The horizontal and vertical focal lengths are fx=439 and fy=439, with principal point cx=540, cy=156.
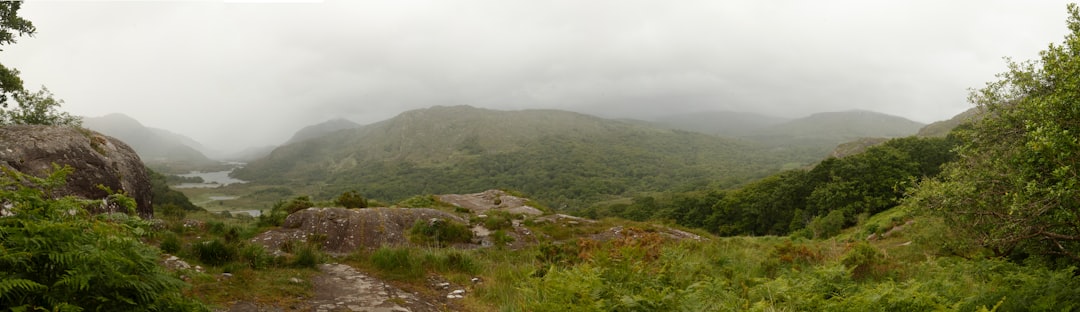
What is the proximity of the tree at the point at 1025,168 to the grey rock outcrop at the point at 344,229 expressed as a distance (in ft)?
55.8

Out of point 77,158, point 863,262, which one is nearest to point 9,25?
point 77,158

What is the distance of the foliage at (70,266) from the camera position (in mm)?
4359

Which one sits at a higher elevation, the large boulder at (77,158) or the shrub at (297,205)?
the large boulder at (77,158)

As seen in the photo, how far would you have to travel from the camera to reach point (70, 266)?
14.9 feet

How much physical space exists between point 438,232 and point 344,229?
3706 mm

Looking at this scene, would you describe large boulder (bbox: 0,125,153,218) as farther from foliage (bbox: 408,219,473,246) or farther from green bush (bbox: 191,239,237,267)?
foliage (bbox: 408,219,473,246)

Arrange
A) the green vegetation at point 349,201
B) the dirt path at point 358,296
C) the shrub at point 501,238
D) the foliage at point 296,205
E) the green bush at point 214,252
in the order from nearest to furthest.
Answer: the dirt path at point 358,296 → the green bush at point 214,252 → the shrub at point 501,238 → the foliage at point 296,205 → the green vegetation at point 349,201

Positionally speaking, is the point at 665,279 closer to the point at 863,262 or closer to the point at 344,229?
the point at 863,262

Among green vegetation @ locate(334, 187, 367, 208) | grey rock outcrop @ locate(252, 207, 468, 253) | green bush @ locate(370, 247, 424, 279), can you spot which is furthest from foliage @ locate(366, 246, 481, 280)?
green vegetation @ locate(334, 187, 367, 208)

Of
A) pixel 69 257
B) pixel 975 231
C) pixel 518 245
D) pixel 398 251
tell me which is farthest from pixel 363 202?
pixel 975 231

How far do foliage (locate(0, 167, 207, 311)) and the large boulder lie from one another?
1193 centimetres

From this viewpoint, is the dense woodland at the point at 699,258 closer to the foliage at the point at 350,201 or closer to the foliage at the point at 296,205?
the foliage at the point at 296,205

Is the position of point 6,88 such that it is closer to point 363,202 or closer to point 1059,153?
point 363,202

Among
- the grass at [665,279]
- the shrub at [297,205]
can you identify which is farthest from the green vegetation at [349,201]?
the grass at [665,279]
